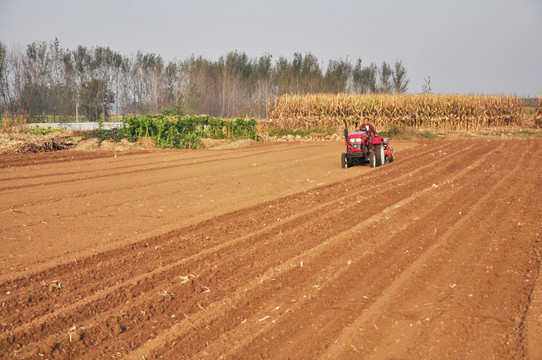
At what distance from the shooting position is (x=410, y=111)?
33.4m

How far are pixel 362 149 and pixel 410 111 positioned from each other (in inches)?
796

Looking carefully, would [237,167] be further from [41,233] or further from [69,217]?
[41,233]

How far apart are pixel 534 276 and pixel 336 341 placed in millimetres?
2899

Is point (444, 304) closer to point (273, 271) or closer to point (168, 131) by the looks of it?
point (273, 271)

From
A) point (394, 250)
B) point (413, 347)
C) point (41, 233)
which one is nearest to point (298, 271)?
point (394, 250)

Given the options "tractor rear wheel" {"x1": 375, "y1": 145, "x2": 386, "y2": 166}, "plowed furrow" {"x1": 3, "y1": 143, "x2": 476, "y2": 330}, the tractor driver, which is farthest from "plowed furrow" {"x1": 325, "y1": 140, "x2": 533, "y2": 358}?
"tractor rear wheel" {"x1": 375, "y1": 145, "x2": 386, "y2": 166}

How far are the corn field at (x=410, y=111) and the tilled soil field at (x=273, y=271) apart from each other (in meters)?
21.7

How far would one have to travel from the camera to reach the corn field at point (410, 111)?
33312mm

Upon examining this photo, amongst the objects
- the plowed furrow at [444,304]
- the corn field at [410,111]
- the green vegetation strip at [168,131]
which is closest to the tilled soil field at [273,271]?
the plowed furrow at [444,304]

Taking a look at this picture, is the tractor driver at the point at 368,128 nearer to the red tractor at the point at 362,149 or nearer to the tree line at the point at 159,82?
the red tractor at the point at 362,149

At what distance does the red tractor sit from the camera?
14.7 metres

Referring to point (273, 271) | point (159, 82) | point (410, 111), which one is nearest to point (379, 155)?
point (273, 271)

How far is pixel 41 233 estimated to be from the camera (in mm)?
7730

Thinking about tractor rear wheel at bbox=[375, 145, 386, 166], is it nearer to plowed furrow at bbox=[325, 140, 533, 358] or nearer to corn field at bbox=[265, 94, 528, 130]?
plowed furrow at bbox=[325, 140, 533, 358]
